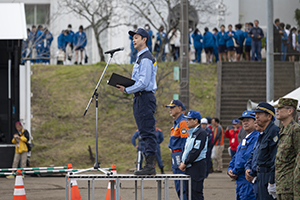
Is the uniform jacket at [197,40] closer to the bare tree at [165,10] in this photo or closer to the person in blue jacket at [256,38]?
the bare tree at [165,10]

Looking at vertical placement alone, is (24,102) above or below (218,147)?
above

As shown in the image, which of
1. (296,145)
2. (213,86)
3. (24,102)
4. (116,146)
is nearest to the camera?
(296,145)

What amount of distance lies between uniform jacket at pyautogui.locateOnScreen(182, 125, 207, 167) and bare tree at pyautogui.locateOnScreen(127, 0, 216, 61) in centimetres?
1520

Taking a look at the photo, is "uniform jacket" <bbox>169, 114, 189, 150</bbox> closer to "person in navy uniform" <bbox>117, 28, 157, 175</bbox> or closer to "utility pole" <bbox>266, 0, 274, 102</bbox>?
"person in navy uniform" <bbox>117, 28, 157, 175</bbox>

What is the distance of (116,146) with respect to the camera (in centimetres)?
2009

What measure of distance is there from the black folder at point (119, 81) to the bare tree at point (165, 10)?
53.8 feet

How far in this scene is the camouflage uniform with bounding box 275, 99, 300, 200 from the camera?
5906 millimetres

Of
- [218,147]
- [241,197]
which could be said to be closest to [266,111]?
[241,197]

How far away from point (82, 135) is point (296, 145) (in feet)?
52.2

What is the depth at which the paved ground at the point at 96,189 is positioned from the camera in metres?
11.4

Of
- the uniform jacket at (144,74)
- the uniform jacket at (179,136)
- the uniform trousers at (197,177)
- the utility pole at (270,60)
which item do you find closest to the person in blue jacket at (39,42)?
the utility pole at (270,60)

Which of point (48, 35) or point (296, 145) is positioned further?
point (48, 35)

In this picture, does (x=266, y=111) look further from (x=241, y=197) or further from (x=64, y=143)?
(x=64, y=143)

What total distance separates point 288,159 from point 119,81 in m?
2.43
